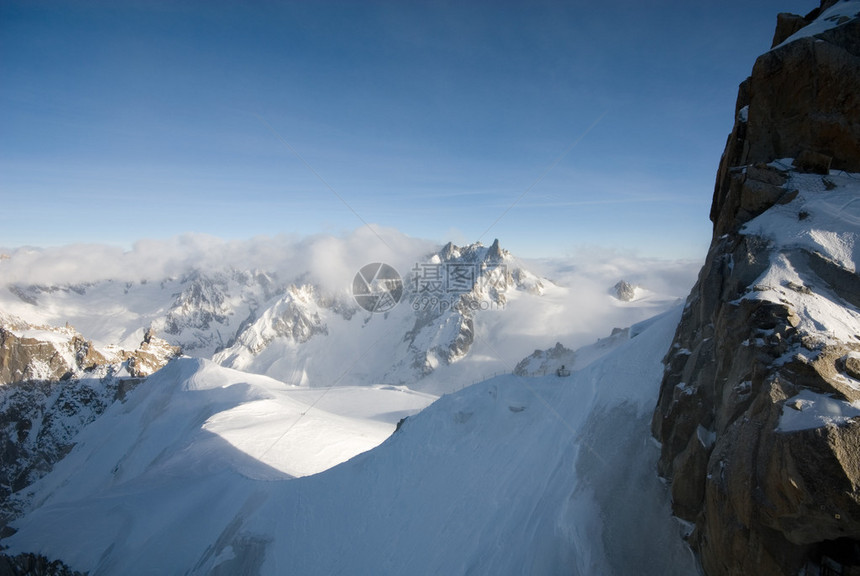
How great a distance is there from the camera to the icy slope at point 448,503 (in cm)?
1527

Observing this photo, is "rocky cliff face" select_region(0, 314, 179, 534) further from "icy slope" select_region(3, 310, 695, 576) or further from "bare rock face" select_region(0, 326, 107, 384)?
"icy slope" select_region(3, 310, 695, 576)

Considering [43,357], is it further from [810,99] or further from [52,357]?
[810,99]

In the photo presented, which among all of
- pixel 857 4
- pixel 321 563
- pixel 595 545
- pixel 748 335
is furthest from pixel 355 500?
pixel 857 4

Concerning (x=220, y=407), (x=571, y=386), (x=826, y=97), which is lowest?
(x=220, y=407)

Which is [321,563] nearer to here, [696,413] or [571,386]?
[571,386]

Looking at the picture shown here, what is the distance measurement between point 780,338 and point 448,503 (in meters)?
17.6

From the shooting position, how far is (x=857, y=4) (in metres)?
13.9

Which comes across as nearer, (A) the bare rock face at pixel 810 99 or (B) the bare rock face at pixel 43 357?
(A) the bare rock face at pixel 810 99

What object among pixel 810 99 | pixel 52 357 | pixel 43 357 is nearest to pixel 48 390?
pixel 52 357

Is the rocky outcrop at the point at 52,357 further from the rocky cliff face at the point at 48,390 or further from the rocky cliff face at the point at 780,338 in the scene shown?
the rocky cliff face at the point at 780,338

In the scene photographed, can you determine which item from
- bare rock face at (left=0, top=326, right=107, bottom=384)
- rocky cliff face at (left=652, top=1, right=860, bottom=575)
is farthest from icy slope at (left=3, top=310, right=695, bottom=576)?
bare rock face at (left=0, top=326, right=107, bottom=384)

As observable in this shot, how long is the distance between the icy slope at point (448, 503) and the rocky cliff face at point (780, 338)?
289cm

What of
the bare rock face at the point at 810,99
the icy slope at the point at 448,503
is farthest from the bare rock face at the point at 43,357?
the bare rock face at the point at 810,99

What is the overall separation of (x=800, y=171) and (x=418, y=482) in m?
23.6
